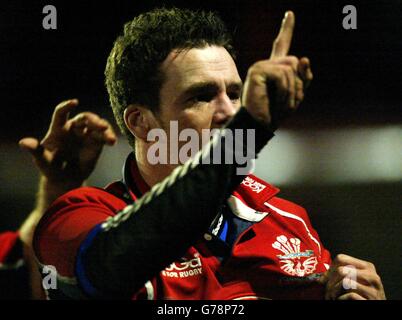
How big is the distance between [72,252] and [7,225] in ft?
2.18

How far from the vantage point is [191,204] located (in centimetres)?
75

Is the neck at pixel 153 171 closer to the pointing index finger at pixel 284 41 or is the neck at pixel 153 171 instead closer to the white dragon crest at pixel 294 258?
the white dragon crest at pixel 294 258

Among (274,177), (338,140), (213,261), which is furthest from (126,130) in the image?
(338,140)

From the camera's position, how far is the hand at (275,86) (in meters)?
0.73

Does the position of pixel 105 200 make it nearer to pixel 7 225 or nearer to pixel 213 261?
pixel 213 261

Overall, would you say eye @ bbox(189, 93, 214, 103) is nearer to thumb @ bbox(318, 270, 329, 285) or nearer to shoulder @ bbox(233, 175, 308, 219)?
shoulder @ bbox(233, 175, 308, 219)

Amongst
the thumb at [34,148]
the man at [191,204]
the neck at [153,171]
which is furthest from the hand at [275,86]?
the thumb at [34,148]

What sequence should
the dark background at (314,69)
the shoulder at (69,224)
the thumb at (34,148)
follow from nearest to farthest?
the shoulder at (69,224), the thumb at (34,148), the dark background at (314,69)

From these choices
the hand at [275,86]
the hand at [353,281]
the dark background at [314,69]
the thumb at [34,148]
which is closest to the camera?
the hand at [275,86]

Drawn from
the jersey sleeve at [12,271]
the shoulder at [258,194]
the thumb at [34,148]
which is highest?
the thumb at [34,148]

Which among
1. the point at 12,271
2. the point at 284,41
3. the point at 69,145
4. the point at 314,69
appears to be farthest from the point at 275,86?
the point at 314,69

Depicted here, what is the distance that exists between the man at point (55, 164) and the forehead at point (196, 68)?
16 cm

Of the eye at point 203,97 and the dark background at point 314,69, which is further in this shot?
the dark background at point 314,69

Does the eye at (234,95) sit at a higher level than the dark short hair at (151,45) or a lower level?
lower
